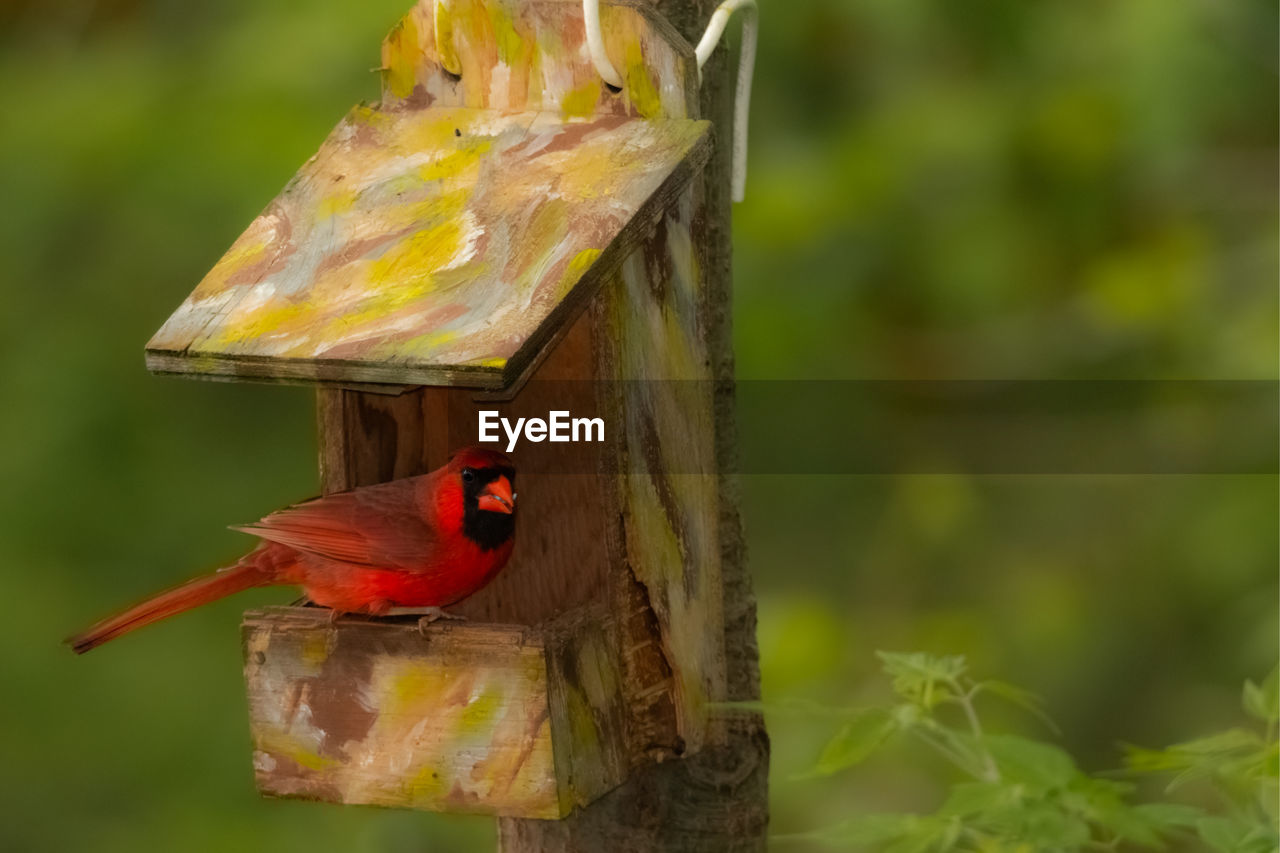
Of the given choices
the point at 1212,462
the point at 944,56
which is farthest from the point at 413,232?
the point at 1212,462

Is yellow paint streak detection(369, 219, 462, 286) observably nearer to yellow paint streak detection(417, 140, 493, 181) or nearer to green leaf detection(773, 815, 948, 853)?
yellow paint streak detection(417, 140, 493, 181)

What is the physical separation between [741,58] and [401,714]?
1.25 metres

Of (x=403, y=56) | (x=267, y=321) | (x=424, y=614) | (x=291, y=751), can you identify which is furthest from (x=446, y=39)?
(x=291, y=751)

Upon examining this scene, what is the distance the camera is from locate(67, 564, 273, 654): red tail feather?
3.21 m

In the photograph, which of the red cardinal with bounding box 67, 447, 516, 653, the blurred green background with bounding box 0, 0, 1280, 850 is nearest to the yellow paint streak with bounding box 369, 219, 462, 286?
the red cardinal with bounding box 67, 447, 516, 653

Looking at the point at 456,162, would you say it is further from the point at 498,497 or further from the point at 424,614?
the point at 424,614

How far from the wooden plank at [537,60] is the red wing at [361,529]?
2.19 feet

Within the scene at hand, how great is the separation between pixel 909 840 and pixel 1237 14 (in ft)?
8.60

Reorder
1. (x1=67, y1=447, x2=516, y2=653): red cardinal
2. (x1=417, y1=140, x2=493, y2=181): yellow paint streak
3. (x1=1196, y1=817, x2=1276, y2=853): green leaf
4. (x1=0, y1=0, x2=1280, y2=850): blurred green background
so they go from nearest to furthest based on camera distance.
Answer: (x1=1196, y1=817, x2=1276, y2=853): green leaf
(x1=417, y1=140, x2=493, y2=181): yellow paint streak
(x1=67, y1=447, x2=516, y2=653): red cardinal
(x1=0, y1=0, x2=1280, y2=850): blurred green background

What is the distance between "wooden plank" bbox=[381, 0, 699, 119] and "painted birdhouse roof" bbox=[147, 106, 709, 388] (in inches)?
1.1

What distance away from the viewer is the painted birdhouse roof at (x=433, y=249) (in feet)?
8.79

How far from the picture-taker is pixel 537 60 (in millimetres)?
3061

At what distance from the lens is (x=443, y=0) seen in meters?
3.12

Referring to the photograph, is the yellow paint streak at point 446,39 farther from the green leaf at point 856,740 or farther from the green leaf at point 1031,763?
the green leaf at point 1031,763
